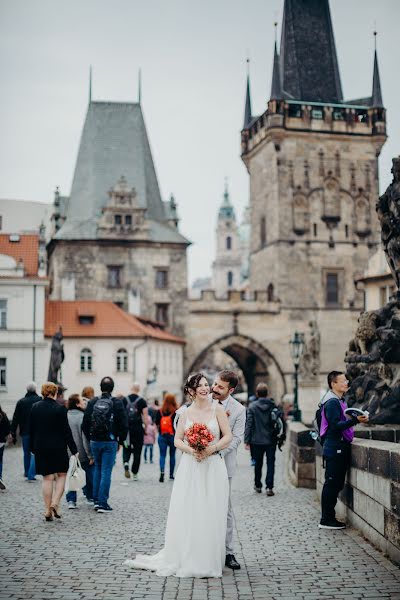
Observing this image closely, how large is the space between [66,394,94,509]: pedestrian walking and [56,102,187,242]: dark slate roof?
38314 mm

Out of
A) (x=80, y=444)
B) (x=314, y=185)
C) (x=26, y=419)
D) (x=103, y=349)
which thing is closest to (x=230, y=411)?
(x=80, y=444)

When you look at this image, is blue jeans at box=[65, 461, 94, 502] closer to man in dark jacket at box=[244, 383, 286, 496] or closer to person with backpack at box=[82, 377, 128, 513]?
person with backpack at box=[82, 377, 128, 513]

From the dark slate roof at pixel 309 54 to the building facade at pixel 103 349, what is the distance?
1812 cm

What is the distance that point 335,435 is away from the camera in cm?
895

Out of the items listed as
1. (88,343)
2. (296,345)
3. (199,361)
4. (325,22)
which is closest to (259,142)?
(325,22)

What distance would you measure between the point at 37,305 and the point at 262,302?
47.6 ft

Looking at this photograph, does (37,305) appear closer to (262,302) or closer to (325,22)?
(262,302)

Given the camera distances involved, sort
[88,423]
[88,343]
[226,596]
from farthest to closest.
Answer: [88,343] → [88,423] → [226,596]

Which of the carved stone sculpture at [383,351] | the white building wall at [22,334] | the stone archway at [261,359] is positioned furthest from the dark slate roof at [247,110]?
the carved stone sculpture at [383,351]

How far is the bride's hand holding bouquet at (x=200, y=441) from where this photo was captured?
7.09 meters

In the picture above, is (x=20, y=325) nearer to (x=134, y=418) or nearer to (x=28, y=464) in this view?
(x=28, y=464)

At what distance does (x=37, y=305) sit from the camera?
1575 inches

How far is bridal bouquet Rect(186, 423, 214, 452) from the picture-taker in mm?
7094

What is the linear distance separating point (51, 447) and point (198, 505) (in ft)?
11.2
